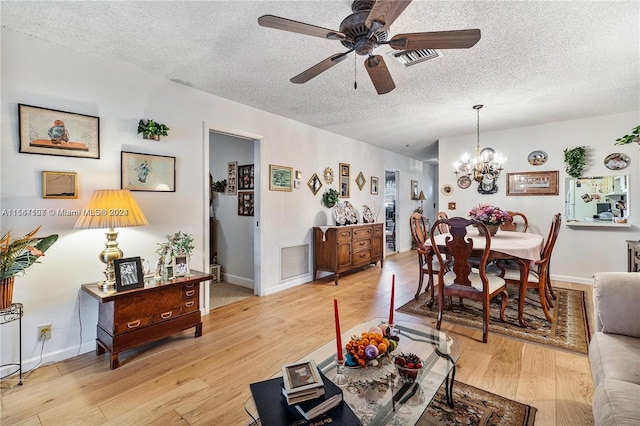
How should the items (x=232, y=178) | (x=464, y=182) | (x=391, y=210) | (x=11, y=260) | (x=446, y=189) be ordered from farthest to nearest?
(x=391, y=210), (x=446, y=189), (x=464, y=182), (x=232, y=178), (x=11, y=260)

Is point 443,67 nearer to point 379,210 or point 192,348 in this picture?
point 192,348

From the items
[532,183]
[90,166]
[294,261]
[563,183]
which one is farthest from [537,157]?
[90,166]

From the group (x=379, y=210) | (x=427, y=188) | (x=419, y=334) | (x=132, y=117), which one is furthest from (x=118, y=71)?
(x=427, y=188)

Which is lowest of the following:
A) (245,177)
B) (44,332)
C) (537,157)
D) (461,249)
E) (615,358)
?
(44,332)

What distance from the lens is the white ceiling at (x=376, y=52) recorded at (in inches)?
77.6

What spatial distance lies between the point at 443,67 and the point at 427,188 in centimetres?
705

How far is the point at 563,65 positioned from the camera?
9.02 feet

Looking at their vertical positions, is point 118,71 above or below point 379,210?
above

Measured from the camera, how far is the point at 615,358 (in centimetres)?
146

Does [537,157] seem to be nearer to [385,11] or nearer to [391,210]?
[391,210]

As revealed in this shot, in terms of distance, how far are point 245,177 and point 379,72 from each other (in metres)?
2.96

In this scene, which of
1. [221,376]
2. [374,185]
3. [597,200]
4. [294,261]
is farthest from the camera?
[374,185]

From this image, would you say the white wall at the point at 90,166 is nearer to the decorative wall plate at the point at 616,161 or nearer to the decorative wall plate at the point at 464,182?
the decorative wall plate at the point at 464,182

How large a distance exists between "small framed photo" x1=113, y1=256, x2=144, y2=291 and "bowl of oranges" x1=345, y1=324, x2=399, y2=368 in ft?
6.03
